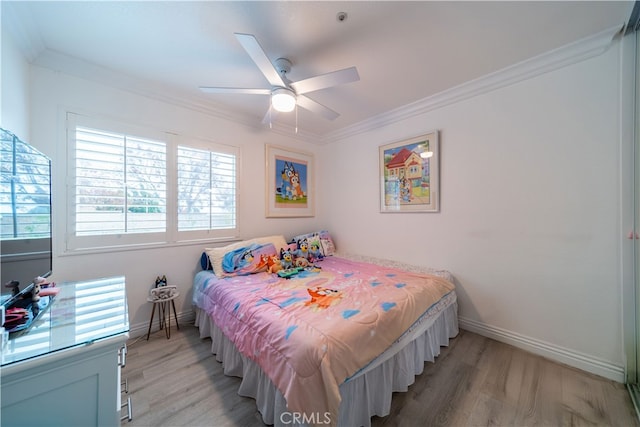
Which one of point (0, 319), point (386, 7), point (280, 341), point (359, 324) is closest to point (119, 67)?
point (0, 319)

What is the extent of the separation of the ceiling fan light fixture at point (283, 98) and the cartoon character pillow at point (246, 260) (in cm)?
157

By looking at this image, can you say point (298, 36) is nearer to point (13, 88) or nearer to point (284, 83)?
point (284, 83)

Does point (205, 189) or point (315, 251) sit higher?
point (205, 189)

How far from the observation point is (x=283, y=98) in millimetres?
1762

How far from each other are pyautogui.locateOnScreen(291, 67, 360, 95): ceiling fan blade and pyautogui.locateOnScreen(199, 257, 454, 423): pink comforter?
161cm

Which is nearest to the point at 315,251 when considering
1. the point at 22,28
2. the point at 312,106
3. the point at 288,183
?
the point at 288,183

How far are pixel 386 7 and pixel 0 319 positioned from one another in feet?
8.09

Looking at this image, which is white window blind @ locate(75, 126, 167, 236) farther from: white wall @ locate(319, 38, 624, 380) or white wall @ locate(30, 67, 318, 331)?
white wall @ locate(319, 38, 624, 380)

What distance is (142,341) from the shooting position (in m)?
2.12

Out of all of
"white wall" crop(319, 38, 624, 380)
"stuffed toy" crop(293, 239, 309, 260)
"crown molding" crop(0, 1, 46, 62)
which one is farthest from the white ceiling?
"stuffed toy" crop(293, 239, 309, 260)

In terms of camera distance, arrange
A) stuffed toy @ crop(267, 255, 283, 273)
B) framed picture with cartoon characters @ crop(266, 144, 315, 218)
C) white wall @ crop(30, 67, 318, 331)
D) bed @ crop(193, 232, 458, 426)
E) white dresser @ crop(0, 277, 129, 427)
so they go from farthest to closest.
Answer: framed picture with cartoon characters @ crop(266, 144, 315, 218)
stuffed toy @ crop(267, 255, 283, 273)
white wall @ crop(30, 67, 318, 331)
bed @ crop(193, 232, 458, 426)
white dresser @ crop(0, 277, 129, 427)

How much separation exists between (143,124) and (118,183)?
66cm

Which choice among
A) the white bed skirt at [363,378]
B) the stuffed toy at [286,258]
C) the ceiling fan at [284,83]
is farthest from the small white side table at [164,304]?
the ceiling fan at [284,83]

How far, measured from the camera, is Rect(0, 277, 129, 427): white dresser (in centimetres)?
75
